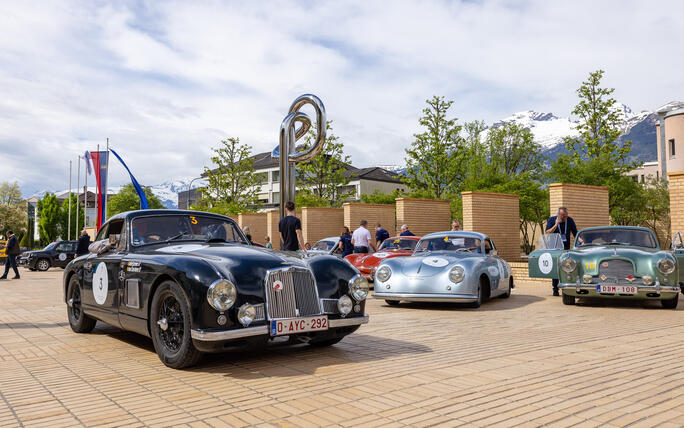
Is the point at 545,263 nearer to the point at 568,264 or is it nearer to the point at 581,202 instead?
the point at 568,264

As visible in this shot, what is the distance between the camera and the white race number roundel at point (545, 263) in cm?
1062

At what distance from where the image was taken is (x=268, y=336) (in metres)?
4.82

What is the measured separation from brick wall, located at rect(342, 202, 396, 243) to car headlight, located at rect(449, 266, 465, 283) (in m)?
15.9

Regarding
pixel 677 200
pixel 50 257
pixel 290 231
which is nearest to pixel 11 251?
pixel 50 257

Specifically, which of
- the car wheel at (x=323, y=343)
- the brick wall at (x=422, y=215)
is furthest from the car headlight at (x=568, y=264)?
the brick wall at (x=422, y=215)

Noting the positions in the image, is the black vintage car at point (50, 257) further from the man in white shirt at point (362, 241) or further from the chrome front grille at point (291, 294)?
the chrome front grille at point (291, 294)

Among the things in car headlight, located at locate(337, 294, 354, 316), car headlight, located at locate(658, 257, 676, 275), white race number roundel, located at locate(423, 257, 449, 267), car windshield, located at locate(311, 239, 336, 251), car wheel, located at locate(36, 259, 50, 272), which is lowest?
car wheel, located at locate(36, 259, 50, 272)

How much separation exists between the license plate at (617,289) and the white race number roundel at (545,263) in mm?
1487

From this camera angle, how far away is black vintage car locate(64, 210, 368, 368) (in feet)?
15.3

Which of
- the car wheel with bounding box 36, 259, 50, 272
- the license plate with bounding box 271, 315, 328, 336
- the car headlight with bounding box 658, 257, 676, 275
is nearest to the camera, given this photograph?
the license plate with bounding box 271, 315, 328, 336

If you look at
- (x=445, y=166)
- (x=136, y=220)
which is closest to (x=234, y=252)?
(x=136, y=220)

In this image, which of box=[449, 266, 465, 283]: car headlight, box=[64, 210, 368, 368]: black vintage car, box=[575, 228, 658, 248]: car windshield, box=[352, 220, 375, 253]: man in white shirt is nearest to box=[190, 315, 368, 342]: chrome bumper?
box=[64, 210, 368, 368]: black vintage car

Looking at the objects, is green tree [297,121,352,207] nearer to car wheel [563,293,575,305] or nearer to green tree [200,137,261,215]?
green tree [200,137,261,215]

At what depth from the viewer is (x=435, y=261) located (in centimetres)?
960
